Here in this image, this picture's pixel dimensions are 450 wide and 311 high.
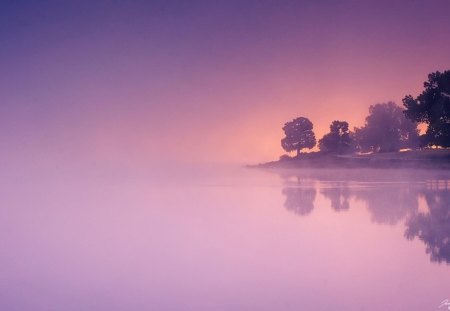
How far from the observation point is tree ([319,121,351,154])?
68688 mm

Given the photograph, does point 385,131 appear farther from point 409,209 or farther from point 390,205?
point 409,209

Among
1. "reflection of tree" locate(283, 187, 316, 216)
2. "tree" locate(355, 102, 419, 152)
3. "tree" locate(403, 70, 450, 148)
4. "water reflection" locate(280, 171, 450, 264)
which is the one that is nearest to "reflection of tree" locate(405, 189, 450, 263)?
"water reflection" locate(280, 171, 450, 264)

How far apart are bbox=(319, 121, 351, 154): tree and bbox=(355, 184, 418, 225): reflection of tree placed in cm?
5339

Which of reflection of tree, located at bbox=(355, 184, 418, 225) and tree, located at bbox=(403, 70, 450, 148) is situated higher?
tree, located at bbox=(403, 70, 450, 148)

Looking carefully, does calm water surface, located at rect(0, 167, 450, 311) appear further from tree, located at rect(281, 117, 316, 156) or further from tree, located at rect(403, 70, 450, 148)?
tree, located at rect(281, 117, 316, 156)

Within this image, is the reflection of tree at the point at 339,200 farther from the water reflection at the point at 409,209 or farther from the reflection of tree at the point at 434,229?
the reflection of tree at the point at 434,229

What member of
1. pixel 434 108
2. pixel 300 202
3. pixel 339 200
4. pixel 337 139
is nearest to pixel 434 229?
pixel 300 202

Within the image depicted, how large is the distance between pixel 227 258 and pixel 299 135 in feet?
233

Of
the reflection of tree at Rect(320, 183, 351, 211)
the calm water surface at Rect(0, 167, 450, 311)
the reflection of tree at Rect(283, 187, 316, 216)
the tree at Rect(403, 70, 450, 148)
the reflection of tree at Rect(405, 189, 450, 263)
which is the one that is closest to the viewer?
the calm water surface at Rect(0, 167, 450, 311)

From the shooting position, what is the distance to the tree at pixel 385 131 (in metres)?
71.2

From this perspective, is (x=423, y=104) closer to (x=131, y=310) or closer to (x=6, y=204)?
(x=6, y=204)

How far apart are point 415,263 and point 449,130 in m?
36.6

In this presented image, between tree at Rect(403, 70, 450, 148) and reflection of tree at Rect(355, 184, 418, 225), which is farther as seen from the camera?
tree at Rect(403, 70, 450, 148)

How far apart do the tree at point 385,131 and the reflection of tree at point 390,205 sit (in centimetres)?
5757
